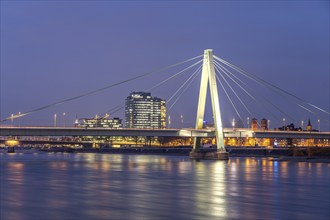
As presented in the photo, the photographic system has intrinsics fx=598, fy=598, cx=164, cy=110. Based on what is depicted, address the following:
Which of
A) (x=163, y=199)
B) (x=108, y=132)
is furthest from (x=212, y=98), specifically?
(x=163, y=199)

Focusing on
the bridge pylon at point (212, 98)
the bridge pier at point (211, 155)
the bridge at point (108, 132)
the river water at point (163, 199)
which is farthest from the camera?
the bridge pier at point (211, 155)

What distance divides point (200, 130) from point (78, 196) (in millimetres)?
58180

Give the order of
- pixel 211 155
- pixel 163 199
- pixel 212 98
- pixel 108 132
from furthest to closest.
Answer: pixel 211 155 < pixel 108 132 < pixel 212 98 < pixel 163 199

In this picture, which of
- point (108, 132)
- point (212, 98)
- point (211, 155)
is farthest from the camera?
point (211, 155)

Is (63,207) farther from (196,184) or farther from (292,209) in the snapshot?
(196,184)

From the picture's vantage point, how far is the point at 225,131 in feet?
329

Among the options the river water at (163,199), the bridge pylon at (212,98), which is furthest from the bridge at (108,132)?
the river water at (163,199)

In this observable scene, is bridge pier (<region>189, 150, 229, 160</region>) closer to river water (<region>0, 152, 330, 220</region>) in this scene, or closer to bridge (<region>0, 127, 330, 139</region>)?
bridge (<region>0, 127, 330, 139</region>)

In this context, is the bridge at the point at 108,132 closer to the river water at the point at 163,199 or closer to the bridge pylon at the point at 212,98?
the bridge pylon at the point at 212,98

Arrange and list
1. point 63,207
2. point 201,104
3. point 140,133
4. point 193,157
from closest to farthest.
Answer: point 63,207
point 201,104
point 140,133
point 193,157

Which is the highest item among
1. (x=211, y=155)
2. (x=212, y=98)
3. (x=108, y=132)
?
(x=212, y=98)

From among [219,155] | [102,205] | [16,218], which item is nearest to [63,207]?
[102,205]

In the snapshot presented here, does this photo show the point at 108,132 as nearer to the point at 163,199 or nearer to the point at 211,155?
the point at 211,155

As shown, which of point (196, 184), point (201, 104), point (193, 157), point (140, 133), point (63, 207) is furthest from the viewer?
point (193, 157)
